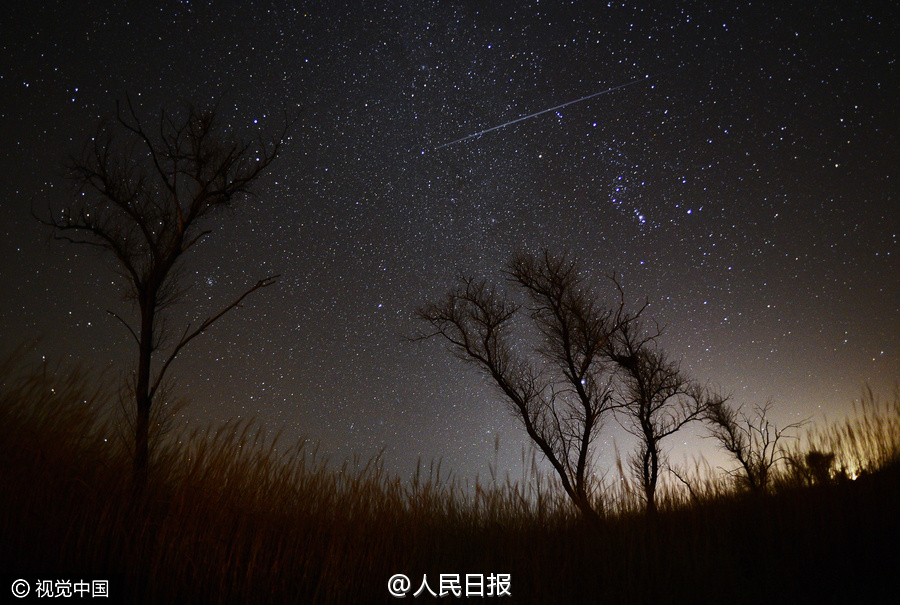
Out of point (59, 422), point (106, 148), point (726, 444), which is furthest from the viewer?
point (726, 444)

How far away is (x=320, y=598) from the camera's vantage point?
393 centimetres

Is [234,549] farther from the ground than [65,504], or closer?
closer

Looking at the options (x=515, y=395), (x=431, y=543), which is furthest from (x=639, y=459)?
(x=431, y=543)

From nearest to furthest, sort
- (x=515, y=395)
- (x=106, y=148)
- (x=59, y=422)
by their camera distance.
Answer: (x=59, y=422) → (x=106, y=148) → (x=515, y=395)

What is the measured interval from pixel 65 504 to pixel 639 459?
10.2m

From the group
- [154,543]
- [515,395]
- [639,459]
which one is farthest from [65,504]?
[639,459]

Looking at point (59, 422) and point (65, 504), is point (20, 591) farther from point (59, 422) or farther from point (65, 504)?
point (59, 422)

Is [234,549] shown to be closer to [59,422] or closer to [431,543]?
[59,422]

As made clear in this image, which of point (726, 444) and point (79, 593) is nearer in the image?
point (79, 593)

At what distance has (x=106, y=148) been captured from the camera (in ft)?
20.7

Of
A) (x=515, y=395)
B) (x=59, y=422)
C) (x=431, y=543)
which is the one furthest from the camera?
(x=515, y=395)

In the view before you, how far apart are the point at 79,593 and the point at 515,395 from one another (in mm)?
8151

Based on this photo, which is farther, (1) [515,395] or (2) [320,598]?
(1) [515,395]

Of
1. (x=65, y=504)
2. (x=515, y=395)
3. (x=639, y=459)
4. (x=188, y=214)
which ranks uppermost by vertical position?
(x=188, y=214)
